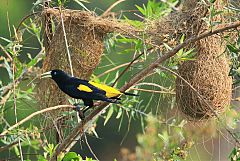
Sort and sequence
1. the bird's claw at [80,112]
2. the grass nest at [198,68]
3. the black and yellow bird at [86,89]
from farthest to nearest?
the grass nest at [198,68], the bird's claw at [80,112], the black and yellow bird at [86,89]

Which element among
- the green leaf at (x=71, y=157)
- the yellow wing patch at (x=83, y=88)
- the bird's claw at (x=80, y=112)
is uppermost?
the yellow wing patch at (x=83, y=88)

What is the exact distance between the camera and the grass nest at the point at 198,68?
129 inches

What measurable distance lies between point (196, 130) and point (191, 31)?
47cm

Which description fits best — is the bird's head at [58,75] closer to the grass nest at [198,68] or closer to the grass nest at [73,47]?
the grass nest at [73,47]

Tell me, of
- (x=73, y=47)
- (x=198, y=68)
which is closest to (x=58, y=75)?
(x=73, y=47)

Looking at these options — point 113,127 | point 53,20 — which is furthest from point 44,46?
point 113,127

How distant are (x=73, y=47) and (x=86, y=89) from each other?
491 mm

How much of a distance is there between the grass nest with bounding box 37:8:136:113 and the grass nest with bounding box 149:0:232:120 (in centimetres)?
34

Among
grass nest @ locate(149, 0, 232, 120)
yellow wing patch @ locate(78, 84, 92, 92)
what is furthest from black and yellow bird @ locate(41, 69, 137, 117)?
grass nest @ locate(149, 0, 232, 120)

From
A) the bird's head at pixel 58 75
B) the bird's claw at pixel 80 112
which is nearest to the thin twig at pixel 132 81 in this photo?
the bird's claw at pixel 80 112

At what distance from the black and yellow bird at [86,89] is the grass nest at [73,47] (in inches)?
10.6

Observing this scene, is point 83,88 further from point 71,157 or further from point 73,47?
point 73,47

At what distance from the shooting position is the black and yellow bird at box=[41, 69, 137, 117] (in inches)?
119

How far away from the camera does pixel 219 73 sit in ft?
11.0
